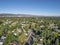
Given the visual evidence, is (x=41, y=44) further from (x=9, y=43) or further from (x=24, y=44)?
(x=9, y=43)

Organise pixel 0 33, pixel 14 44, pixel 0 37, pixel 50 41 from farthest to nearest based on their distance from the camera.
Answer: pixel 0 33, pixel 0 37, pixel 50 41, pixel 14 44

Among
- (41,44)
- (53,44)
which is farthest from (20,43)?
(53,44)

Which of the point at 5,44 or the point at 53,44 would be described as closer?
the point at 5,44

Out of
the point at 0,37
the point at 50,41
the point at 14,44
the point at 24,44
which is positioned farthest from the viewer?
the point at 0,37

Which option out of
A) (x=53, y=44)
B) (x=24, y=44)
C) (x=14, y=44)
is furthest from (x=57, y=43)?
(x=14, y=44)

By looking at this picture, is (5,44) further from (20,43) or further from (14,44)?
(20,43)

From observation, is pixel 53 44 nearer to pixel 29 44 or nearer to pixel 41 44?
pixel 41 44

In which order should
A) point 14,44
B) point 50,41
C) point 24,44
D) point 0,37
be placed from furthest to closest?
point 0,37
point 50,41
point 24,44
point 14,44

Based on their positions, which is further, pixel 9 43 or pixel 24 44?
pixel 24 44

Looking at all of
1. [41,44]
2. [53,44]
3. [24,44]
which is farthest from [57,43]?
[24,44]
